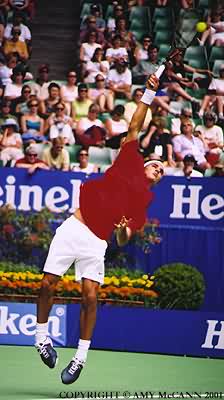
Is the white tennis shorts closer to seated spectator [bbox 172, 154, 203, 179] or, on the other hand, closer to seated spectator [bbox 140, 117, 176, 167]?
seated spectator [bbox 172, 154, 203, 179]

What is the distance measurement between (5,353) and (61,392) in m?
2.52

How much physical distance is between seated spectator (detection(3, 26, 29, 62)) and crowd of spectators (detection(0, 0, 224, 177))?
0.02m

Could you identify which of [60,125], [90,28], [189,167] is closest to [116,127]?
[60,125]

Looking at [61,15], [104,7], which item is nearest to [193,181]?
[104,7]

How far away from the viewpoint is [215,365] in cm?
1149

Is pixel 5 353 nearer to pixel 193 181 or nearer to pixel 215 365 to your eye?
pixel 215 365

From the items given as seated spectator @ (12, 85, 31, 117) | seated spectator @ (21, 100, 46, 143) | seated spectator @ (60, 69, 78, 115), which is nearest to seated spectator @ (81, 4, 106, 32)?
seated spectator @ (60, 69, 78, 115)

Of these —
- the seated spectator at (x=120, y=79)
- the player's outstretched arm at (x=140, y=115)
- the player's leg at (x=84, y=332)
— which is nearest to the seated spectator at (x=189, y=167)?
the seated spectator at (x=120, y=79)

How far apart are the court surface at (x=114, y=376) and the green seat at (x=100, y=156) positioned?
4.00 metres

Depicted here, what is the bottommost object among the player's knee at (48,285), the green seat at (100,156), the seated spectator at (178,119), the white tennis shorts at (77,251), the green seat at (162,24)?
the player's knee at (48,285)

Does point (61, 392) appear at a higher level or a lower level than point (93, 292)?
lower

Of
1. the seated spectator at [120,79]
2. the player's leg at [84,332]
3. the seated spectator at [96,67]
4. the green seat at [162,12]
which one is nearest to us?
the player's leg at [84,332]

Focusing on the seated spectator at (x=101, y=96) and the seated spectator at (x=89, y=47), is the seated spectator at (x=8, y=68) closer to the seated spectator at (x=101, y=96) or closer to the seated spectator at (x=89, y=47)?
the seated spectator at (x=89, y=47)

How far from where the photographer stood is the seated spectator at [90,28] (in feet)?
59.1
